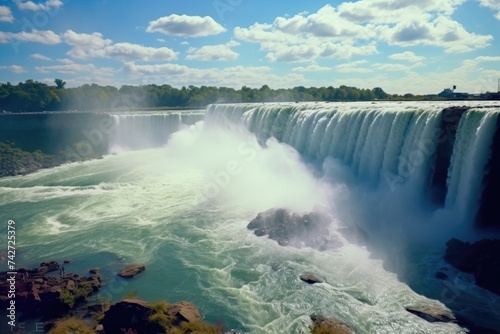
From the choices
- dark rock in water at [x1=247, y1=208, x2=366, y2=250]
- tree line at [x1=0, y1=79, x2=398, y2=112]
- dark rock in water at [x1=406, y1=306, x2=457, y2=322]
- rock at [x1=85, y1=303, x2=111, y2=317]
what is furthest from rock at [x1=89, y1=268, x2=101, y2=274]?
tree line at [x1=0, y1=79, x2=398, y2=112]

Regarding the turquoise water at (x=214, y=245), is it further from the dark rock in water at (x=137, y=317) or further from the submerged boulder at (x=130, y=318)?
the submerged boulder at (x=130, y=318)

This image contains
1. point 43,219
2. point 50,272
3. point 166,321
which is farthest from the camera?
point 43,219

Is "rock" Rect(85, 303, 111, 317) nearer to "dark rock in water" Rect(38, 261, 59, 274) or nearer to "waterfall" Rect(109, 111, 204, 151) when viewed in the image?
"dark rock in water" Rect(38, 261, 59, 274)

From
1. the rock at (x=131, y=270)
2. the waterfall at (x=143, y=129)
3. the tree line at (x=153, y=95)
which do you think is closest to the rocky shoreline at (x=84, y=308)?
the rock at (x=131, y=270)

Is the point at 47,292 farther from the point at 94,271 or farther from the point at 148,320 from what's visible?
the point at 148,320

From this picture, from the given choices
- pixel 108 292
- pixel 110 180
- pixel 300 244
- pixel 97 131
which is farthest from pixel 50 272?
pixel 97 131

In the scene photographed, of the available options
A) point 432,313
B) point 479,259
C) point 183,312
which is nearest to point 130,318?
point 183,312

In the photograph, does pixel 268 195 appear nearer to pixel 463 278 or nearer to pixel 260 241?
pixel 260 241
